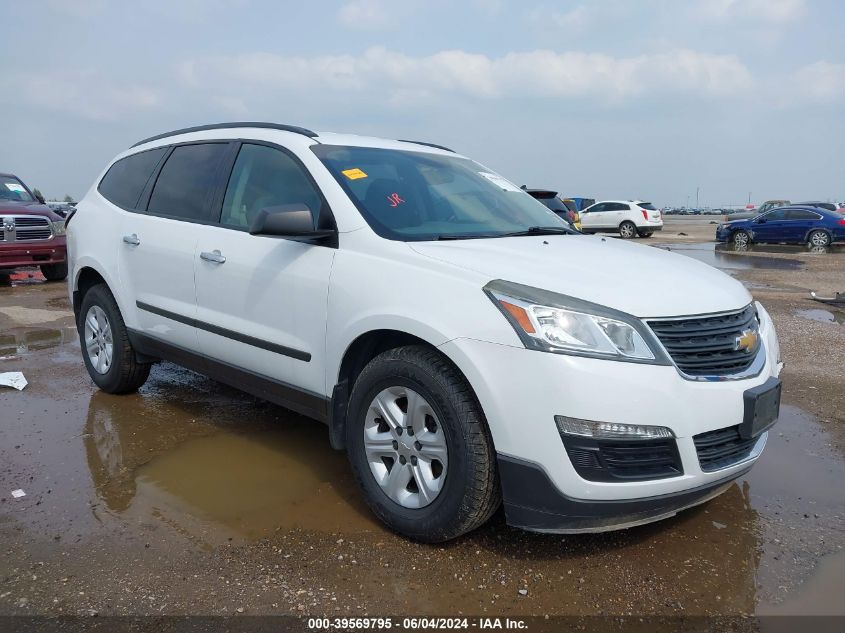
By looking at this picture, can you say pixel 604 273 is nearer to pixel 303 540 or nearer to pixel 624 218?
pixel 303 540

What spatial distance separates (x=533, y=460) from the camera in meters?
2.52

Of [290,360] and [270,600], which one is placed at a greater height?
[290,360]

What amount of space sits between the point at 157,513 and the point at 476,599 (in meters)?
1.61

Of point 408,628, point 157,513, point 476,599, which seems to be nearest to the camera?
point 408,628

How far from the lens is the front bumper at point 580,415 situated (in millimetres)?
2449

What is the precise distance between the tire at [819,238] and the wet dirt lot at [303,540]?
63.5 ft

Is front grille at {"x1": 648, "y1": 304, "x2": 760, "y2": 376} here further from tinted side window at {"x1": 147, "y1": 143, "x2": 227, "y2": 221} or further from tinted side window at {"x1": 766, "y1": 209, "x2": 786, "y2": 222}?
tinted side window at {"x1": 766, "y1": 209, "x2": 786, "y2": 222}

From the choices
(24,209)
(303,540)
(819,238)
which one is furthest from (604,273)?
(819,238)

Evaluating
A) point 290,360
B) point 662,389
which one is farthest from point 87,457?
point 662,389

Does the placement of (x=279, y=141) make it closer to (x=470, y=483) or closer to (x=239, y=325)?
(x=239, y=325)

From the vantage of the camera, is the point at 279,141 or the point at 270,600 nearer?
the point at 270,600

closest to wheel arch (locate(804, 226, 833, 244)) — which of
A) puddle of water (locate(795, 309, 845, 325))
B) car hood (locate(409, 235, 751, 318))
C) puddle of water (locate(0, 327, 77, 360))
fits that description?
puddle of water (locate(795, 309, 845, 325))

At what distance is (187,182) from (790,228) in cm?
2214


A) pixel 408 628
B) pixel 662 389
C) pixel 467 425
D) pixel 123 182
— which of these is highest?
pixel 123 182
